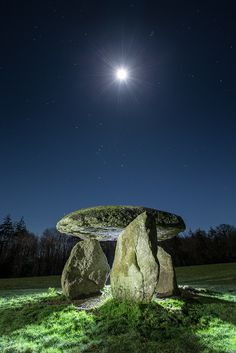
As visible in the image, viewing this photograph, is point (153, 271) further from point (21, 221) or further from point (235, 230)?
point (21, 221)

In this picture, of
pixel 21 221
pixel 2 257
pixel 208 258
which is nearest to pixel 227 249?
pixel 208 258

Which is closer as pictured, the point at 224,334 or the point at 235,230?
the point at 224,334

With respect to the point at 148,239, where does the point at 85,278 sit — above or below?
below

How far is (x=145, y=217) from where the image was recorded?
8.12m

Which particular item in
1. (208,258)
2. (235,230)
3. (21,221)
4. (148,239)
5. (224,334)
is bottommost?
(224,334)

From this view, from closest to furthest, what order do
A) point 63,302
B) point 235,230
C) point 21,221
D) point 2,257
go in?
1. point 63,302
2. point 2,257
3. point 235,230
4. point 21,221

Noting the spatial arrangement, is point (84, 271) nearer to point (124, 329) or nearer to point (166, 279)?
point (166, 279)

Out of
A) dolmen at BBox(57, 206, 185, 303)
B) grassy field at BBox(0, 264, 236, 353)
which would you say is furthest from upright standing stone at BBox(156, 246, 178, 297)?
grassy field at BBox(0, 264, 236, 353)

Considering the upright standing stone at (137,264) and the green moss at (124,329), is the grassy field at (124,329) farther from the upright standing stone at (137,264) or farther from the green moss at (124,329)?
the upright standing stone at (137,264)

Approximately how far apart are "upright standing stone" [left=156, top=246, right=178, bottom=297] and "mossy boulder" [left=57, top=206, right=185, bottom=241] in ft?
5.11

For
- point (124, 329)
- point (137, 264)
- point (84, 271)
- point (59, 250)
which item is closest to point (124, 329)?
point (124, 329)

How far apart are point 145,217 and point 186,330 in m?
3.13

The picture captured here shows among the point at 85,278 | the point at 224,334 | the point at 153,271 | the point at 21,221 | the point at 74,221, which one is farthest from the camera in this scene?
the point at 21,221

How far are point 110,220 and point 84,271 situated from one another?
10.8 ft
